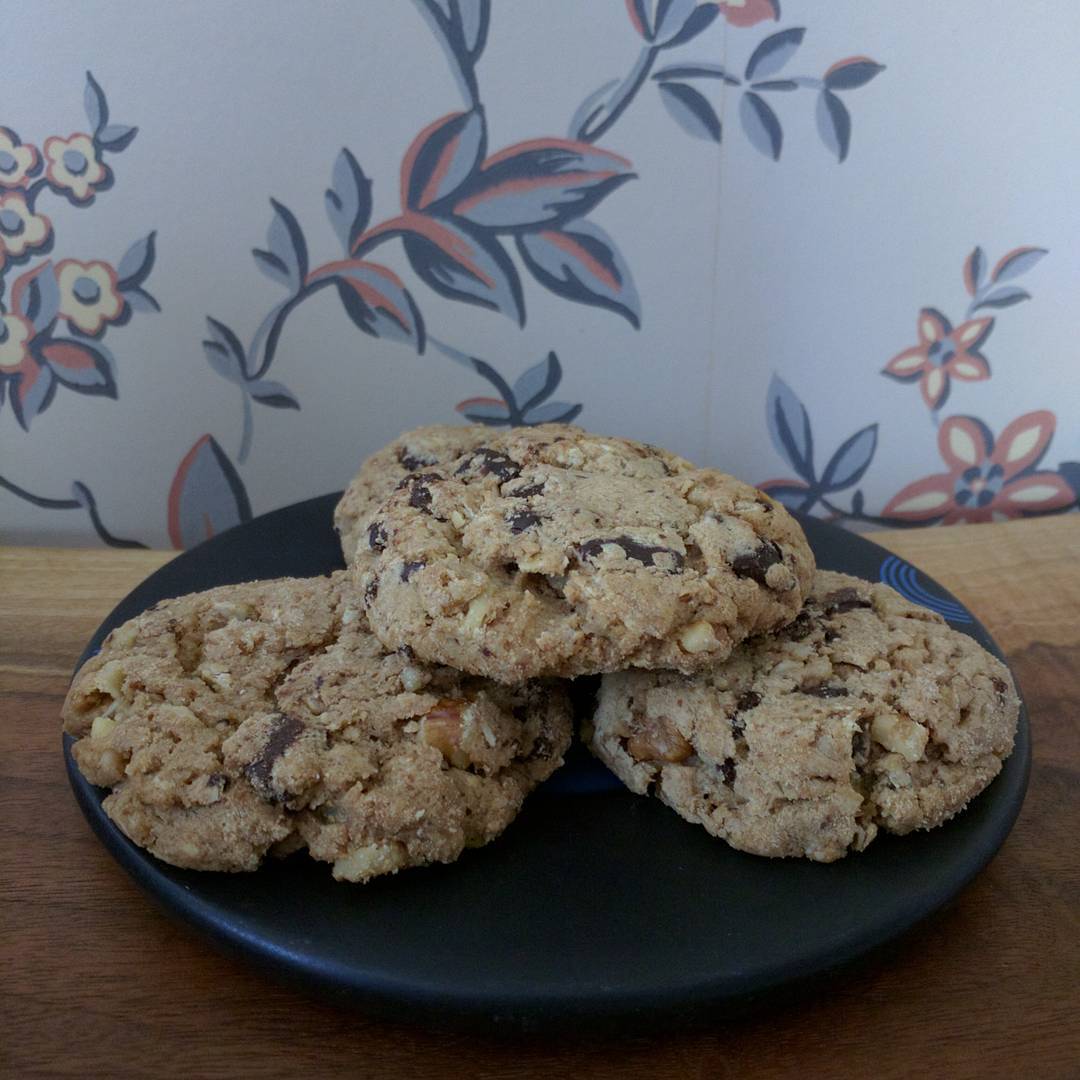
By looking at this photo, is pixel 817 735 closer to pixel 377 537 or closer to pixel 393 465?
pixel 377 537

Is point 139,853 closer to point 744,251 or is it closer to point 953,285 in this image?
point 744,251

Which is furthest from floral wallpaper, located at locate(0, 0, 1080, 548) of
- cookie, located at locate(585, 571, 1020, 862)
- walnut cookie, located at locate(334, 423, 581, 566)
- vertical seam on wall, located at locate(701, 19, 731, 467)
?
cookie, located at locate(585, 571, 1020, 862)

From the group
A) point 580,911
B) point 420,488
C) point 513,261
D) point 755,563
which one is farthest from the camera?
point 513,261

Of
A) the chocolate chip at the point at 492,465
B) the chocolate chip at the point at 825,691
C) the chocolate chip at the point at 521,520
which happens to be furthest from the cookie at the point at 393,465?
the chocolate chip at the point at 825,691

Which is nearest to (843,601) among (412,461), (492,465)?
(492,465)

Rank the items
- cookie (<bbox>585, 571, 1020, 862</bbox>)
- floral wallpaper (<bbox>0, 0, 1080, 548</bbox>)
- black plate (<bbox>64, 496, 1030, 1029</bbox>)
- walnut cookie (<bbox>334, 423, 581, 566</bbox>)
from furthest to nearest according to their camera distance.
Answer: floral wallpaper (<bbox>0, 0, 1080, 548</bbox>)
walnut cookie (<bbox>334, 423, 581, 566</bbox>)
cookie (<bbox>585, 571, 1020, 862</bbox>)
black plate (<bbox>64, 496, 1030, 1029</bbox>)

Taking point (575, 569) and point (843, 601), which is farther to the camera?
point (843, 601)

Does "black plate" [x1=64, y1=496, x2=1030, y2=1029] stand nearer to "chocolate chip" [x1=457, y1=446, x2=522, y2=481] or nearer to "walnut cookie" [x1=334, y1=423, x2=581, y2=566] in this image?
"chocolate chip" [x1=457, y1=446, x2=522, y2=481]

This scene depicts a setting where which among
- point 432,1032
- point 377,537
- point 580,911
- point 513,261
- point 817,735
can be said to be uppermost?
point 513,261

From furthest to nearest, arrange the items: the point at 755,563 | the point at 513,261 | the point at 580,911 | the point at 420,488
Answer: the point at 513,261 < the point at 420,488 < the point at 755,563 < the point at 580,911
